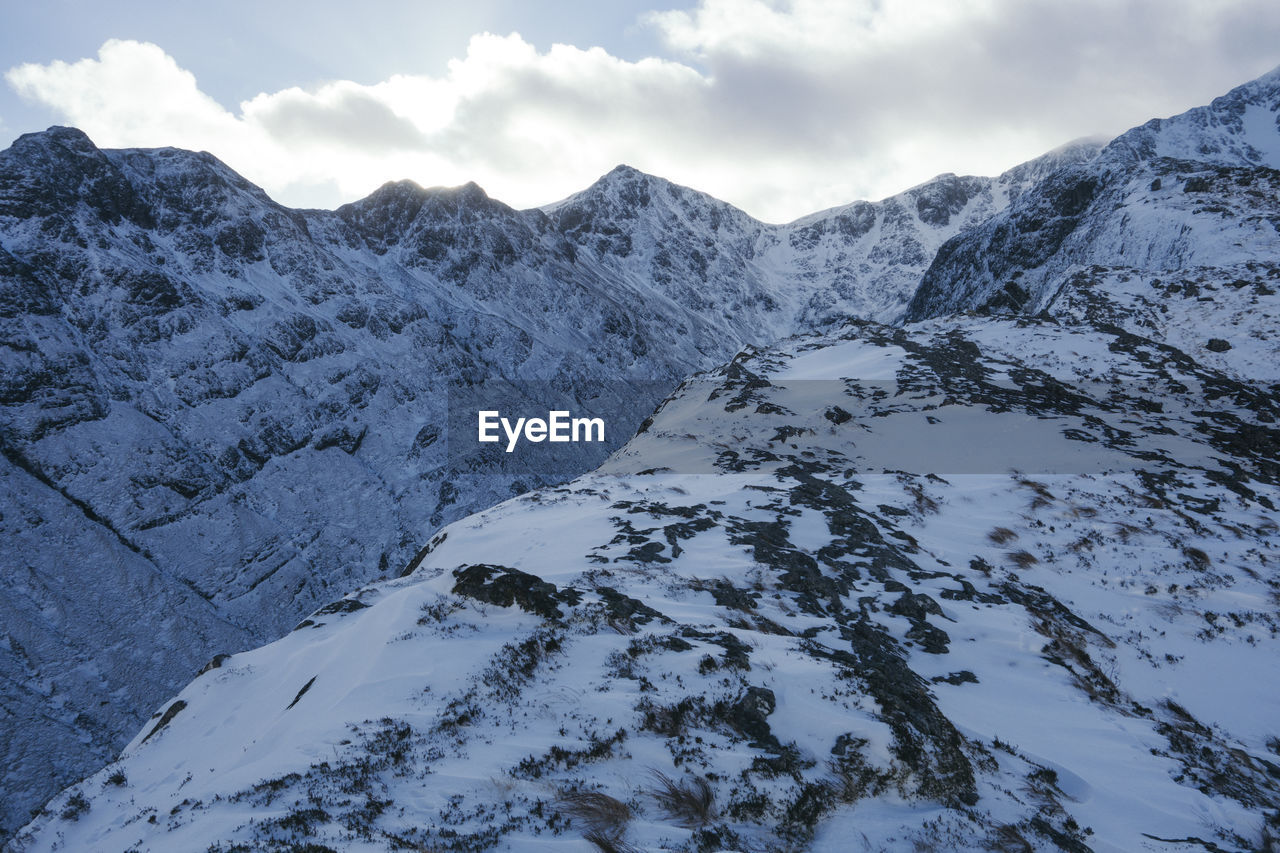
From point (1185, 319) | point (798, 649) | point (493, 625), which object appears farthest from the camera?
point (1185, 319)

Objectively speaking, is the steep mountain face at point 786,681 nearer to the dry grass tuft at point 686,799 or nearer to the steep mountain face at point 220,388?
the dry grass tuft at point 686,799

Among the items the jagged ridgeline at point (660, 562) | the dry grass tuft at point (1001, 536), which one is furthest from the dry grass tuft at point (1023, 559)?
the dry grass tuft at point (1001, 536)

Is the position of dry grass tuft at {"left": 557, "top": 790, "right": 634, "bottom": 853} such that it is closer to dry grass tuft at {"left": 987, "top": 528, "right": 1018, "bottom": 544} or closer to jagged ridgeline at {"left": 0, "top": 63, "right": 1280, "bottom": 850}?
jagged ridgeline at {"left": 0, "top": 63, "right": 1280, "bottom": 850}

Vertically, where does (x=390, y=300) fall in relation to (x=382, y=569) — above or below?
above

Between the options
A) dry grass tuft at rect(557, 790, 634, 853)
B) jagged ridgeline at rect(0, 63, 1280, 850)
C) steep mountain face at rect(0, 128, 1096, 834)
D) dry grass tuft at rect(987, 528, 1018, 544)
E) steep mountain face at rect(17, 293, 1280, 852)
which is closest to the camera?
dry grass tuft at rect(557, 790, 634, 853)

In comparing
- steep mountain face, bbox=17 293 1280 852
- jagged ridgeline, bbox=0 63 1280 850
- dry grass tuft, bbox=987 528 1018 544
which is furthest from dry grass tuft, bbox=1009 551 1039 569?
dry grass tuft, bbox=987 528 1018 544

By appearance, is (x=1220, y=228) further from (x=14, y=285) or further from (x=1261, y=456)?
(x=14, y=285)

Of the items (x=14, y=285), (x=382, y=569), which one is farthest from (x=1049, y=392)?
(x=14, y=285)

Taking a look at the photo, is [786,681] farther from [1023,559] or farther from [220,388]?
[220,388]
